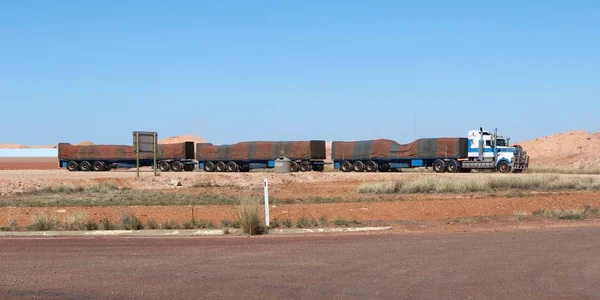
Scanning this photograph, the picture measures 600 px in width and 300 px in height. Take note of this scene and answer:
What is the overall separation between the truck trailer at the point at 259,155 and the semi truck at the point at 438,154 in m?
1.90

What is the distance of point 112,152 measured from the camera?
71.1 m

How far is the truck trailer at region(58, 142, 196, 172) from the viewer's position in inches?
2753

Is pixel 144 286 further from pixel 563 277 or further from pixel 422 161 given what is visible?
pixel 422 161

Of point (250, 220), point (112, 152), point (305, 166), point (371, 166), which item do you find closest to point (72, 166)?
point (112, 152)

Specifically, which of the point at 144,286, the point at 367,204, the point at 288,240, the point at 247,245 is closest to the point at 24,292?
the point at 144,286

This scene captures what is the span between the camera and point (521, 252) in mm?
13898

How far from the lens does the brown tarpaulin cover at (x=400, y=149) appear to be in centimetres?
5859

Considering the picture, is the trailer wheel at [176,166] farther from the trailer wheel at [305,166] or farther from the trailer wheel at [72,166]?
the trailer wheel at [305,166]

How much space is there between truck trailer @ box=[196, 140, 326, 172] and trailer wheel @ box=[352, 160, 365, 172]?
326 centimetres

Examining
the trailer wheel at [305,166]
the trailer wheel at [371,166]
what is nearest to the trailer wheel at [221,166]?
the trailer wheel at [305,166]

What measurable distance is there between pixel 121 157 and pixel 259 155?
1321cm

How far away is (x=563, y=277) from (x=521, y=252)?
2.80 metres

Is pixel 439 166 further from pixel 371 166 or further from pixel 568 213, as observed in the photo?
pixel 568 213

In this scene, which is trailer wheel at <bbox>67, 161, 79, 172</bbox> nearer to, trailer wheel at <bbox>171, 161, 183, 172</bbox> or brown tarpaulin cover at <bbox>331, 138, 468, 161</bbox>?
trailer wheel at <bbox>171, 161, 183, 172</bbox>
